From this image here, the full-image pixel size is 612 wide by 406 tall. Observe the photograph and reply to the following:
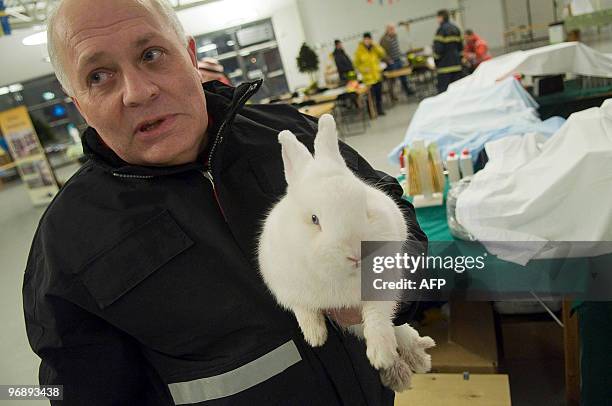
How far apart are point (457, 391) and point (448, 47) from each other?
6.84 metres

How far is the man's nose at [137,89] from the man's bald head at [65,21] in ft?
0.46

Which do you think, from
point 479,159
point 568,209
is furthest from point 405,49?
point 568,209

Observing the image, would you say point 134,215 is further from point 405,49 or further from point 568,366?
point 405,49

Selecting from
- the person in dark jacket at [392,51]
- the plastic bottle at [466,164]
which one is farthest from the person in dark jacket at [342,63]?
the plastic bottle at [466,164]

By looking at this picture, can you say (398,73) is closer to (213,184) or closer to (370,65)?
(370,65)

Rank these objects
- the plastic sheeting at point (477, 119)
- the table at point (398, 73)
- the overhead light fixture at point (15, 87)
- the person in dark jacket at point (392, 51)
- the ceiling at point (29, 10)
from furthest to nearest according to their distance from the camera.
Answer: the overhead light fixture at point (15, 87)
the person in dark jacket at point (392, 51)
the table at point (398, 73)
the ceiling at point (29, 10)
the plastic sheeting at point (477, 119)

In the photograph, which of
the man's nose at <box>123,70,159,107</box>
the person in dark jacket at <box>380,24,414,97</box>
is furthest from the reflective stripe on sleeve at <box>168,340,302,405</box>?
the person in dark jacket at <box>380,24,414,97</box>

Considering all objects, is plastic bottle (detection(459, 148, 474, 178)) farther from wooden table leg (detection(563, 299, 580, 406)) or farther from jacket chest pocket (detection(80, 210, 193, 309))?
jacket chest pocket (detection(80, 210, 193, 309))

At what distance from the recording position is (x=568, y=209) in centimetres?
162

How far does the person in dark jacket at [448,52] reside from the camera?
7316 mm

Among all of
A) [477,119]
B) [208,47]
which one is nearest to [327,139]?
[477,119]

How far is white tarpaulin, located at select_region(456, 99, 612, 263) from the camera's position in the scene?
5.14 feet

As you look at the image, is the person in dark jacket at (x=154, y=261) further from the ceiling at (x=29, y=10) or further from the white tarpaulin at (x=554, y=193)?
the ceiling at (x=29, y=10)

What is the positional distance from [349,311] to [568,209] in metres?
1.26
